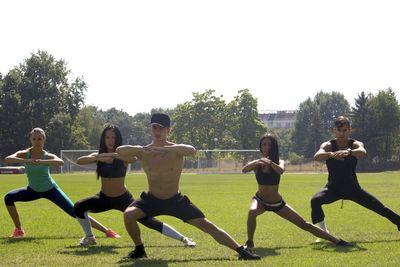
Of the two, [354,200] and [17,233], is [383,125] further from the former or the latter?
[17,233]

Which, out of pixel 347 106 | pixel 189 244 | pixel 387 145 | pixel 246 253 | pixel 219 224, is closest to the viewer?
pixel 246 253

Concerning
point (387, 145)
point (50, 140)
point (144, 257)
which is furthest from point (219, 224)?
point (387, 145)

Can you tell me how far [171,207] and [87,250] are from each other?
6.94ft

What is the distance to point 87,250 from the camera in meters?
11.6

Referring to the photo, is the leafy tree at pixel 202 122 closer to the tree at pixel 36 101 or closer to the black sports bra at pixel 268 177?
the tree at pixel 36 101

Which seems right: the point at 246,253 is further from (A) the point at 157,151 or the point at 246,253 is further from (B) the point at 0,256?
(B) the point at 0,256

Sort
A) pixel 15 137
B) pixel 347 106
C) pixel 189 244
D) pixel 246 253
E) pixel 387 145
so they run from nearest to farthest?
pixel 246 253, pixel 189 244, pixel 15 137, pixel 387 145, pixel 347 106

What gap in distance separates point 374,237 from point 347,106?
589 feet

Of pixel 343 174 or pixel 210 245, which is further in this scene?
pixel 343 174

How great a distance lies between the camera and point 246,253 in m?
10.2

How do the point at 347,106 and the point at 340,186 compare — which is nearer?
the point at 340,186

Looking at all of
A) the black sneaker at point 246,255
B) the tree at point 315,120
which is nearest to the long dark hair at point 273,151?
the black sneaker at point 246,255

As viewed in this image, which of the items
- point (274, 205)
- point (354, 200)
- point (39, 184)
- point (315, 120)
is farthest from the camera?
point (315, 120)

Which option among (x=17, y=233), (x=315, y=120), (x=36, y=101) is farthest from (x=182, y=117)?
(x=17, y=233)
